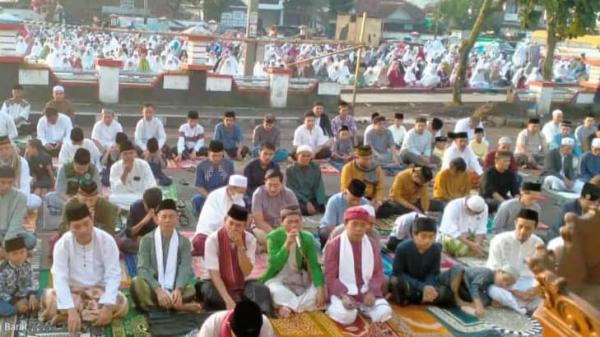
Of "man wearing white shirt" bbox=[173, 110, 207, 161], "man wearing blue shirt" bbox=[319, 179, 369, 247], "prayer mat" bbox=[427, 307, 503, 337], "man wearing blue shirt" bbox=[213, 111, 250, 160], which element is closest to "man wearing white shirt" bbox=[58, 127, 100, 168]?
"man wearing white shirt" bbox=[173, 110, 207, 161]

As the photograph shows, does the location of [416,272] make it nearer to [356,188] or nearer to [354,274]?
[354,274]

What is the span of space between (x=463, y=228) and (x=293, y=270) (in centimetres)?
232

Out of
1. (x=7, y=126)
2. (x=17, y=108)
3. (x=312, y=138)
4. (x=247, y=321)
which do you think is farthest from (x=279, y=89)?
(x=247, y=321)

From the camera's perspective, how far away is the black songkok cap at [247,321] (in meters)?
4.04

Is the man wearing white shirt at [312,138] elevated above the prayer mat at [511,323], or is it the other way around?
the man wearing white shirt at [312,138]

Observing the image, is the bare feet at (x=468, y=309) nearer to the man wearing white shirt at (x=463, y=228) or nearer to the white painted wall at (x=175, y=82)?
the man wearing white shirt at (x=463, y=228)

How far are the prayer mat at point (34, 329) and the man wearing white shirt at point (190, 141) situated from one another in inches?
233

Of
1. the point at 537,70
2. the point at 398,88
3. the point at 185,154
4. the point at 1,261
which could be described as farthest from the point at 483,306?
the point at 537,70

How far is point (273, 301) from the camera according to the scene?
6.17 m

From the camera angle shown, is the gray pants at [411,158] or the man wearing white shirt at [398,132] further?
the man wearing white shirt at [398,132]

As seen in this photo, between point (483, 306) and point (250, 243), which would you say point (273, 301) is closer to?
point (250, 243)

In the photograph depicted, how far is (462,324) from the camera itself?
6.38 metres

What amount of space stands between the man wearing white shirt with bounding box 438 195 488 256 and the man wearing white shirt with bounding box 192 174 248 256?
6.91ft

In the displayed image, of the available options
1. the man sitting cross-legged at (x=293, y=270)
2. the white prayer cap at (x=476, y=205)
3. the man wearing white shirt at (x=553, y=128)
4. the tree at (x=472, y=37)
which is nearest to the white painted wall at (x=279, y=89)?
the tree at (x=472, y=37)
